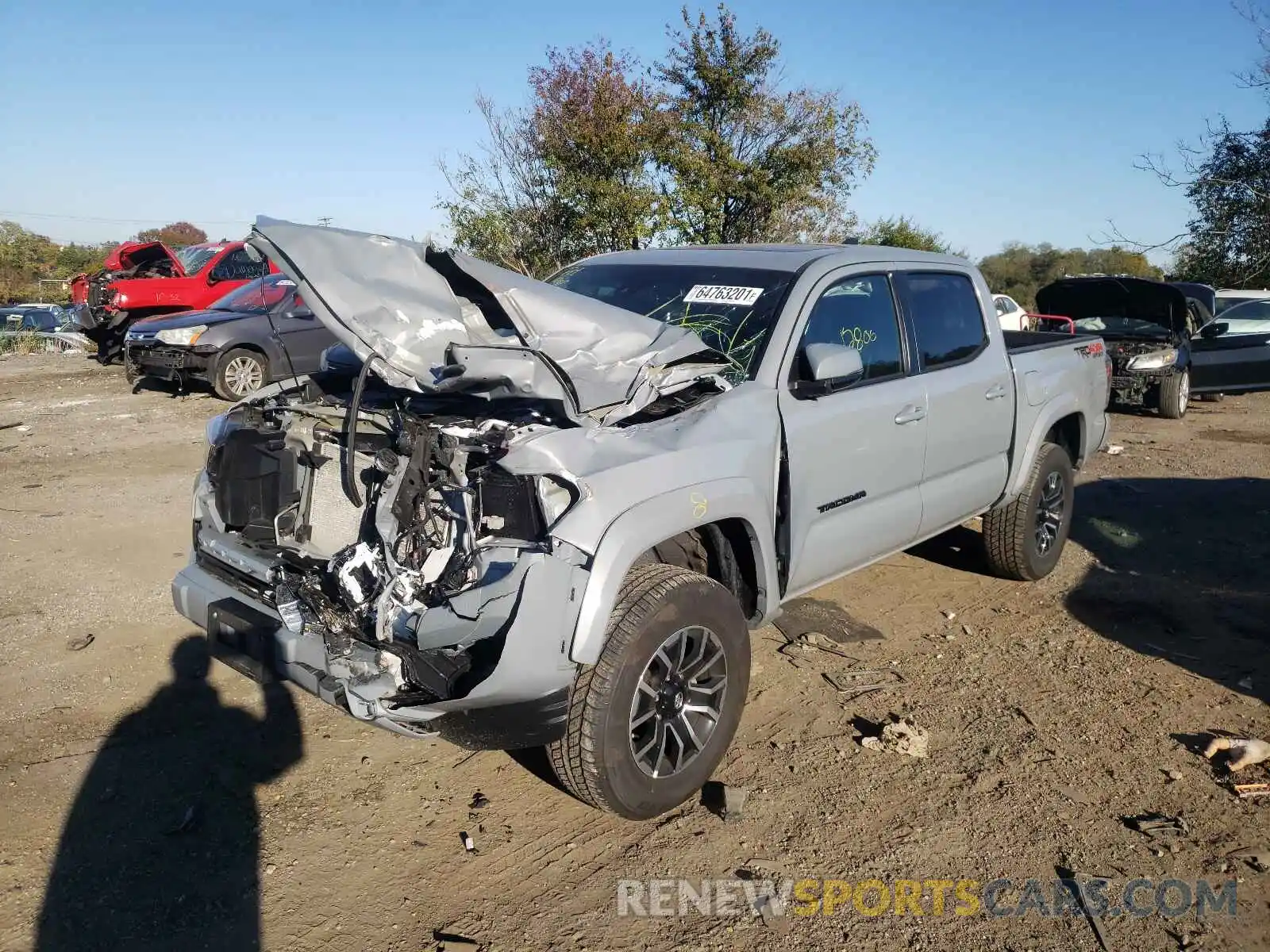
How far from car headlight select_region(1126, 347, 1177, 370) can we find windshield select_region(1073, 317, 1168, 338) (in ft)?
1.28

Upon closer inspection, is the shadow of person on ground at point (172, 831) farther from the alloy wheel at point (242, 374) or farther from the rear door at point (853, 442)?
the alloy wheel at point (242, 374)

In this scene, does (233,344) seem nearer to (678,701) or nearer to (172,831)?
(172,831)

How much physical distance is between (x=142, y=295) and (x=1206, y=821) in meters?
14.5

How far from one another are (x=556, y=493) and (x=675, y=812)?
1308mm

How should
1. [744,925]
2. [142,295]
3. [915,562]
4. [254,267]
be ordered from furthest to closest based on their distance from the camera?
[254,267] → [142,295] → [915,562] → [744,925]

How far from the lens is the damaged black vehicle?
12039 mm

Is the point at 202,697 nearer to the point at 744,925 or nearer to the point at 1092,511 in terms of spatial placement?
the point at 744,925

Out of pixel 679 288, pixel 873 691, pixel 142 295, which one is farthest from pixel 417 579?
pixel 142 295

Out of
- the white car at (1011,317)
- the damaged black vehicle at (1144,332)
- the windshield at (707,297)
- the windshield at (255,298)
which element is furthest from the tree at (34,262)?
the windshield at (707,297)

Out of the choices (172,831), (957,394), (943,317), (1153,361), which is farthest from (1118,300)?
(172,831)

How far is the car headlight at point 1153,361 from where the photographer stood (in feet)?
39.7

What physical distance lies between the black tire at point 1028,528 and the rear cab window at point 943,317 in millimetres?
973

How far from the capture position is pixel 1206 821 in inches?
132

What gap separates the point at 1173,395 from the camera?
12258 mm
